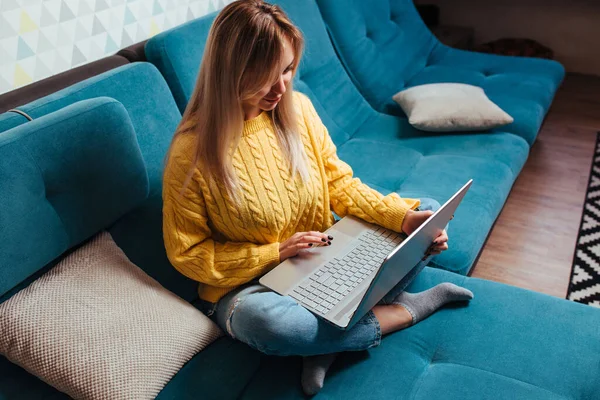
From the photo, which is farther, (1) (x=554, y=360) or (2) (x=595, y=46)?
(2) (x=595, y=46)

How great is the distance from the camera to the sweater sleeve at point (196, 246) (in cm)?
118

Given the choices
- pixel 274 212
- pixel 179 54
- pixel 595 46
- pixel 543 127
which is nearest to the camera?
pixel 274 212

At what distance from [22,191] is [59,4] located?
2.36 feet

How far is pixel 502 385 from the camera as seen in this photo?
1102 millimetres

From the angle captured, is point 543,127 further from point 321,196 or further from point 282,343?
point 282,343

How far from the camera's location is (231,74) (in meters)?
1.14

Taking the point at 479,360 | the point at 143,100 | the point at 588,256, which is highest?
the point at 143,100

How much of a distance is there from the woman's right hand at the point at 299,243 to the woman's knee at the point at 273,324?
12cm

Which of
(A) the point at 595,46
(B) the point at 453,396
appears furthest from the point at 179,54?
(A) the point at 595,46

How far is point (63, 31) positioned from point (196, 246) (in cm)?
80

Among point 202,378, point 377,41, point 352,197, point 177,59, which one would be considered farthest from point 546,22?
point 202,378

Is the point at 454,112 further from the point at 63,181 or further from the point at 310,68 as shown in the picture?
the point at 63,181

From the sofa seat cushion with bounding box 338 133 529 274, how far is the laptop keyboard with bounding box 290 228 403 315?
25 centimetres

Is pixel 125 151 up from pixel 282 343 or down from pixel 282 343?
up
